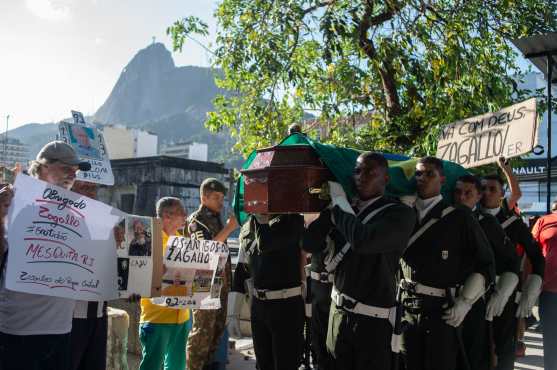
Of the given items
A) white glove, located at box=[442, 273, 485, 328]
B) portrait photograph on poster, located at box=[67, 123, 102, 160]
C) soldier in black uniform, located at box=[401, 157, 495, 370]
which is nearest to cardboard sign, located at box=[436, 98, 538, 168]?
soldier in black uniform, located at box=[401, 157, 495, 370]

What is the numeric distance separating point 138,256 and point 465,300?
2367 millimetres

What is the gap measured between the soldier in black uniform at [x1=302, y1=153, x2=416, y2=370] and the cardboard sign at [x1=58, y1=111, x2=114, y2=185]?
2.78 m

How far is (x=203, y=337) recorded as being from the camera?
536 cm

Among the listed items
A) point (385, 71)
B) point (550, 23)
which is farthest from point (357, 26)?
point (550, 23)

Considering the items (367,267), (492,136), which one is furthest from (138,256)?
(492,136)

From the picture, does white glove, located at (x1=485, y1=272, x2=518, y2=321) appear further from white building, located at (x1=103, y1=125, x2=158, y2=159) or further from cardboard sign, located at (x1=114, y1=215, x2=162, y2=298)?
white building, located at (x1=103, y1=125, x2=158, y2=159)

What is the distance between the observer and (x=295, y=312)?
4512 mm

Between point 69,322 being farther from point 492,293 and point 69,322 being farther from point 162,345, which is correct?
point 492,293

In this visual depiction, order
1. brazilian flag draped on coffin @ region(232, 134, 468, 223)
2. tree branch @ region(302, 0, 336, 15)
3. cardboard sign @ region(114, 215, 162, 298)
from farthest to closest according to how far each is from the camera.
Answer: tree branch @ region(302, 0, 336, 15)
brazilian flag draped on coffin @ region(232, 134, 468, 223)
cardboard sign @ region(114, 215, 162, 298)

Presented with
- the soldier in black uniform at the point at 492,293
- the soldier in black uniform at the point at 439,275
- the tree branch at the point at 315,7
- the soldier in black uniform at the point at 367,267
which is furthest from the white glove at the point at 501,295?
the tree branch at the point at 315,7

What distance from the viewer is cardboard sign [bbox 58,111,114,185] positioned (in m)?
5.59

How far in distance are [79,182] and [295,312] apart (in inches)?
77.3

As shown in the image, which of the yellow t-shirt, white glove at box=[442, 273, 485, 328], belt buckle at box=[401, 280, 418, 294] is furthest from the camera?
the yellow t-shirt

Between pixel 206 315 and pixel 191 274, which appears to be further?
pixel 206 315
